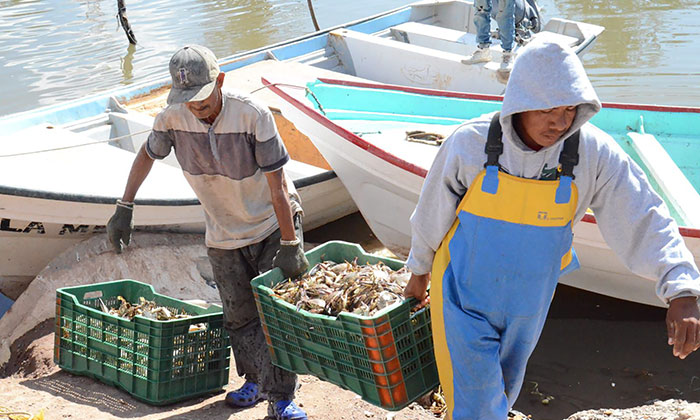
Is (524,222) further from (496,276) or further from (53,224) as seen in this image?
(53,224)

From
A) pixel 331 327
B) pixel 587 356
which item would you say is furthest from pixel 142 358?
pixel 587 356

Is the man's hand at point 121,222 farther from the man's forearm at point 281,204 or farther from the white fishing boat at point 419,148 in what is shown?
the white fishing boat at point 419,148

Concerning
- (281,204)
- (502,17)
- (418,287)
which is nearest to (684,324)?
(418,287)

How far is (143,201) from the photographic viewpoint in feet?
19.2

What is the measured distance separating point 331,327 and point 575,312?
154 inches

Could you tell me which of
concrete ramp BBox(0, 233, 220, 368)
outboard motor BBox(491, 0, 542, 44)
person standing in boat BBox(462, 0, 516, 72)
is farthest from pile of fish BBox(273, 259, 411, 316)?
outboard motor BBox(491, 0, 542, 44)

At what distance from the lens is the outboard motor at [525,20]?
927 centimetres

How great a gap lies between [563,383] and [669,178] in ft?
5.81

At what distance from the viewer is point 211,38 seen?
1662 centimetres

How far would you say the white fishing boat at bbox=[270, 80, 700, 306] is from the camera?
5.80 meters

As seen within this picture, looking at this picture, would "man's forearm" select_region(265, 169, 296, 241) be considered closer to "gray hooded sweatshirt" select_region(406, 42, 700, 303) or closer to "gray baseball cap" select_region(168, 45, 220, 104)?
"gray baseball cap" select_region(168, 45, 220, 104)

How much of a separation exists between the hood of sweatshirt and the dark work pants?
1.78 m

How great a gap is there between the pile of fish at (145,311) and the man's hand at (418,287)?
67.4 inches

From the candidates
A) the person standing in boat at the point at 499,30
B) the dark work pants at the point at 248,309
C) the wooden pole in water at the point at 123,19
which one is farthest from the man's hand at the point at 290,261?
the wooden pole in water at the point at 123,19
